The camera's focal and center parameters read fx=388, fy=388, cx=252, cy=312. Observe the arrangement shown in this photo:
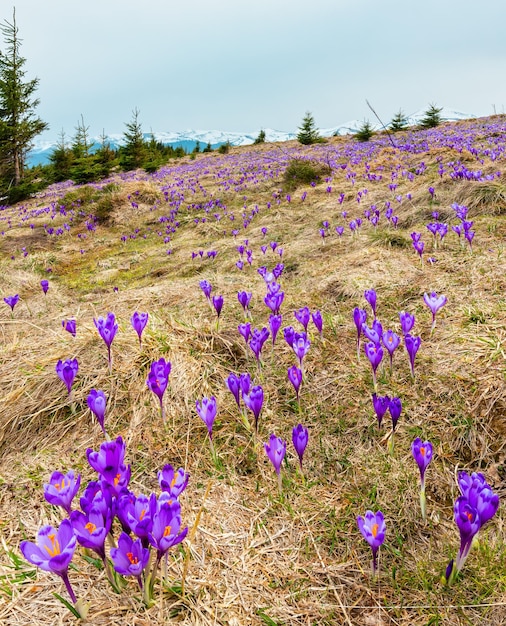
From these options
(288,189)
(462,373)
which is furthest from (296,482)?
(288,189)

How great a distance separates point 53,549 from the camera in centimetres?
139

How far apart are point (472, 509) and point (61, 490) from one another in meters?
1.69

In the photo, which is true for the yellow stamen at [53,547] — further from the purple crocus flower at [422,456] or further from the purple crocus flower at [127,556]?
the purple crocus flower at [422,456]

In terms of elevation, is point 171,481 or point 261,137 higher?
point 261,137

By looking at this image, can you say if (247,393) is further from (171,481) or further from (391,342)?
(391,342)

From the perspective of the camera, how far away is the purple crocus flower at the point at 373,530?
5.25 feet

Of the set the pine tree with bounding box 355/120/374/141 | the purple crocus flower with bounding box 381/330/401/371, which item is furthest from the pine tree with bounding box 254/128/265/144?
the purple crocus flower with bounding box 381/330/401/371

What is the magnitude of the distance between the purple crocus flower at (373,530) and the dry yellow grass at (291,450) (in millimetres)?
259

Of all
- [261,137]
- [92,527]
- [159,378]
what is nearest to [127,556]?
[92,527]

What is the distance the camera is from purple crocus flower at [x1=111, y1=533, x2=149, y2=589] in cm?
136

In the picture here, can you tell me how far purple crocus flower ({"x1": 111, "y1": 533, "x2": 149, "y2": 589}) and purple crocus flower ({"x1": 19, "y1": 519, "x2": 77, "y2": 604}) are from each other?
15cm

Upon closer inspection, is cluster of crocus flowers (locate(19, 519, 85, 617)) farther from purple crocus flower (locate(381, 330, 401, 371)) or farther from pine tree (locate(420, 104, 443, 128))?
pine tree (locate(420, 104, 443, 128))

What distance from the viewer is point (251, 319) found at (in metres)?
4.37

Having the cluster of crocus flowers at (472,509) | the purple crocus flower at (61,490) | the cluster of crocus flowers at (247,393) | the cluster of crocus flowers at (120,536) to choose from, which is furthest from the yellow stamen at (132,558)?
the cluster of crocus flowers at (472,509)
